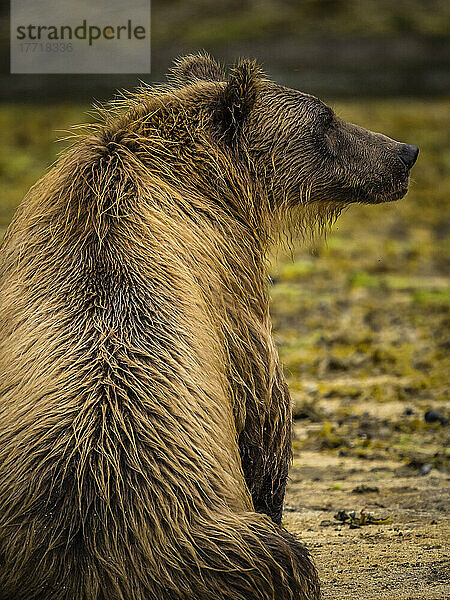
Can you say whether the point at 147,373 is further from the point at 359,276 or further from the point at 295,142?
the point at 359,276

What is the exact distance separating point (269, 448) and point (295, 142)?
1474mm

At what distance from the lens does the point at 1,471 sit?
3402 mm

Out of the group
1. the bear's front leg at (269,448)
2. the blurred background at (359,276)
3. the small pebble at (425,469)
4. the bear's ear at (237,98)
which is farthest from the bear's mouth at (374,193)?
the small pebble at (425,469)

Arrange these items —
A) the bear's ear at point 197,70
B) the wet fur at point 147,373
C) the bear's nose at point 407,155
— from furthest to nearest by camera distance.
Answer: the bear's nose at point 407,155 → the bear's ear at point 197,70 → the wet fur at point 147,373

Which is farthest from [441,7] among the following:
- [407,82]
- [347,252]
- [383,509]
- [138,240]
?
[138,240]

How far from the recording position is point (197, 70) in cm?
505

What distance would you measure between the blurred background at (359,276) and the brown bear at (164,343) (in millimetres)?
1053

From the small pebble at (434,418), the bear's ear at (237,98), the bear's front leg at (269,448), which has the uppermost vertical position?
the bear's ear at (237,98)

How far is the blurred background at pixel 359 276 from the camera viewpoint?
219 inches

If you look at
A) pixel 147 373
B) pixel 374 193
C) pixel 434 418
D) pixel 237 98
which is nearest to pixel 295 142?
pixel 237 98

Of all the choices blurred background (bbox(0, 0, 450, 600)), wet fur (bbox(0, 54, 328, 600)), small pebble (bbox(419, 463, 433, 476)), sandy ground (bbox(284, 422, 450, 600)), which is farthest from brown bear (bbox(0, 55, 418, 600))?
small pebble (bbox(419, 463, 433, 476))

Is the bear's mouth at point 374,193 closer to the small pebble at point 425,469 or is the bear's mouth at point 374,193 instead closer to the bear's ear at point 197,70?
the bear's ear at point 197,70

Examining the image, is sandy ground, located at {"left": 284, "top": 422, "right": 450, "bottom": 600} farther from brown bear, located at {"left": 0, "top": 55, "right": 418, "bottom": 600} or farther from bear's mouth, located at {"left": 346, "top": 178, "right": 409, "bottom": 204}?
bear's mouth, located at {"left": 346, "top": 178, "right": 409, "bottom": 204}

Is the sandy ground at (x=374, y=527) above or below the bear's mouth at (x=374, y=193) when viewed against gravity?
below
